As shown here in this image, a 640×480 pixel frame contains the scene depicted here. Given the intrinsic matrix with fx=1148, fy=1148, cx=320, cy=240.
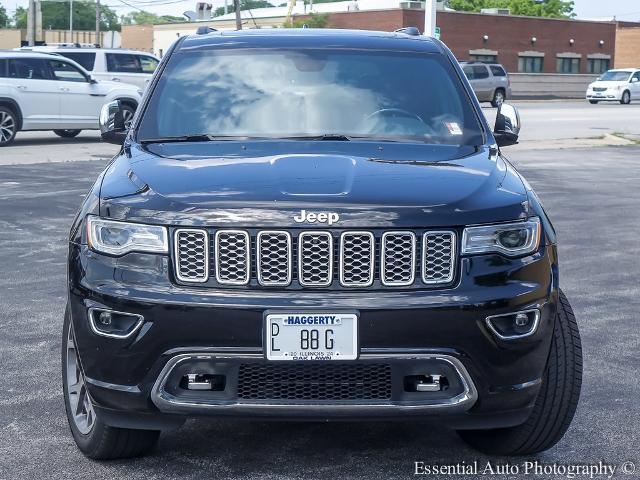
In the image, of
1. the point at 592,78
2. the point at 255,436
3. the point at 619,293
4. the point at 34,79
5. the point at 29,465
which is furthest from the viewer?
the point at 592,78

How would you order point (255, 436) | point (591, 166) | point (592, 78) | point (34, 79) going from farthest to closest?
point (592, 78), point (34, 79), point (591, 166), point (255, 436)

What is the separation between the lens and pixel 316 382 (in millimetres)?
4035

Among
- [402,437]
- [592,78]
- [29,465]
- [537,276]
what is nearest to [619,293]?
[402,437]

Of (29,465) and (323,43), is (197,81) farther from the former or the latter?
(29,465)

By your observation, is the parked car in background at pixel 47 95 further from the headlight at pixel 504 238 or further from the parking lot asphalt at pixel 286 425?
the headlight at pixel 504 238

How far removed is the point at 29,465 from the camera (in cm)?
458

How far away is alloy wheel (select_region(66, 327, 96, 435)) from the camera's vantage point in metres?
4.60

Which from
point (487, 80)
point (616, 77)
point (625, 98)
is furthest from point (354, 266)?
point (616, 77)

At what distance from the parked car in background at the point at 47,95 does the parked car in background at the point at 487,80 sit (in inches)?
1019

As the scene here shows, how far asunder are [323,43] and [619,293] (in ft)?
12.1

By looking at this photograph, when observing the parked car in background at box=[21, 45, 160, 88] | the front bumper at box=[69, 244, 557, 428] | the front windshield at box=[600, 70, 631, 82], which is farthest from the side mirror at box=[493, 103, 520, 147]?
the front windshield at box=[600, 70, 631, 82]

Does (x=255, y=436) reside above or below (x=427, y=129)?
below

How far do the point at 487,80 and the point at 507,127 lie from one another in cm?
4233

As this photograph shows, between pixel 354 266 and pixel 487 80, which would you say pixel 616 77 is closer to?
pixel 487 80
